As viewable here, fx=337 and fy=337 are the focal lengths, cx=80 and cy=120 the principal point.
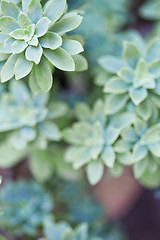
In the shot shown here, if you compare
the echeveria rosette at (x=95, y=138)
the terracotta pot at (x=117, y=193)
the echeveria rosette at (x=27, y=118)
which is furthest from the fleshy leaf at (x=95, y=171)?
the terracotta pot at (x=117, y=193)

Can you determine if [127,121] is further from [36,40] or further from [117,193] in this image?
[117,193]

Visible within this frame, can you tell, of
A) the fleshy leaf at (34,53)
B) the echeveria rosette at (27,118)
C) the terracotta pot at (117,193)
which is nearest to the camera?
the fleshy leaf at (34,53)

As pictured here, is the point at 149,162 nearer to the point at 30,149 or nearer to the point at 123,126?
the point at 123,126

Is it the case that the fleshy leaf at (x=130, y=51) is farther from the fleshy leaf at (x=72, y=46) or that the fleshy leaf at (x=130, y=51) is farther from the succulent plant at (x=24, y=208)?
the succulent plant at (x=24, y=208)

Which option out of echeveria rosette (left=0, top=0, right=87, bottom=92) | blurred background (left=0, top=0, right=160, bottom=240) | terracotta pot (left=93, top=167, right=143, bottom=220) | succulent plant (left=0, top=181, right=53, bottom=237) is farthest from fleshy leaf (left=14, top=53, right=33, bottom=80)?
terracotta pot (left=93, top=167, right=143, bottom=220)

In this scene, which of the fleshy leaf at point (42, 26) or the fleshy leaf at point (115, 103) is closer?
the fleshy leaf at point (42, 26)

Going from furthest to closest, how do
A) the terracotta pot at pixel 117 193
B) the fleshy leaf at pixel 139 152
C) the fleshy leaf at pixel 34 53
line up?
the terracotta pot at pixel 117 193, the fleshy leaf at pixel 139 152, the fleshy leaf at pixel 34 53

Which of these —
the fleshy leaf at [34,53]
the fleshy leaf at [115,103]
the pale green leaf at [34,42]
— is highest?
the pale green leaf at [34,42]
